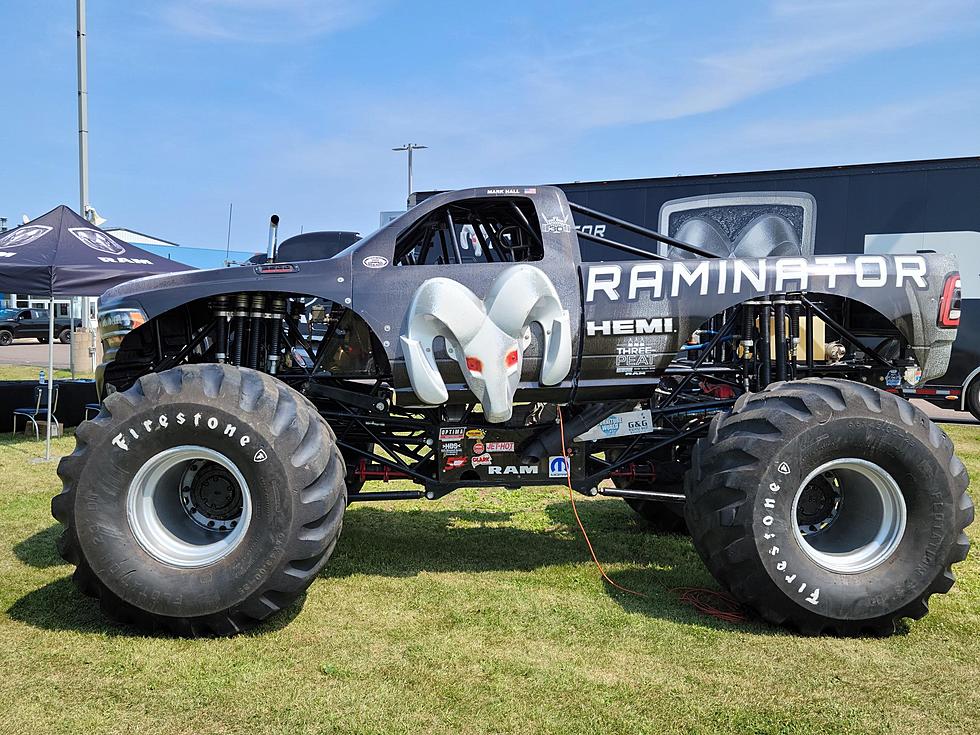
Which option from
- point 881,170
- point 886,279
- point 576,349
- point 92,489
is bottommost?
point 92,489

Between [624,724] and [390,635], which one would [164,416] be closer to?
[390,635]

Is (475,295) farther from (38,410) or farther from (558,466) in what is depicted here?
(38,410)

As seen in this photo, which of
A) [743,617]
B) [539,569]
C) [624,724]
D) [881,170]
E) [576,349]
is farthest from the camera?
[881,170]

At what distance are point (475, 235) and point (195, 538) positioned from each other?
2749 mm

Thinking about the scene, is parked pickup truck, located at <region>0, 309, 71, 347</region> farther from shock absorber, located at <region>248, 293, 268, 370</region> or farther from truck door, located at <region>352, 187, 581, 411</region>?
truck door, located at <region>352, 187, 581, 411</region>

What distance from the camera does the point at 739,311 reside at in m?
5.21

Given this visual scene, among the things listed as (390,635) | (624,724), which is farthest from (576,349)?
(624,724)

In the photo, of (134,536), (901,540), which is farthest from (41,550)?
(901,540)

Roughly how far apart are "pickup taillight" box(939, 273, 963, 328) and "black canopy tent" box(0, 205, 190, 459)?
893 centimetres

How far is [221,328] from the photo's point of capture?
514 centimetres

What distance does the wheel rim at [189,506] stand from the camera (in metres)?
4.27

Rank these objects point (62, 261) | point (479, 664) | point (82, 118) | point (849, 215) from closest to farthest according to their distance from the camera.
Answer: point (479, 664)
point (62, 261)
point (849, 215)
point (82, 118)

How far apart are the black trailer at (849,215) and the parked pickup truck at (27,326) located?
24001mm

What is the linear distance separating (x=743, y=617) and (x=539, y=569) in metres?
1.38
